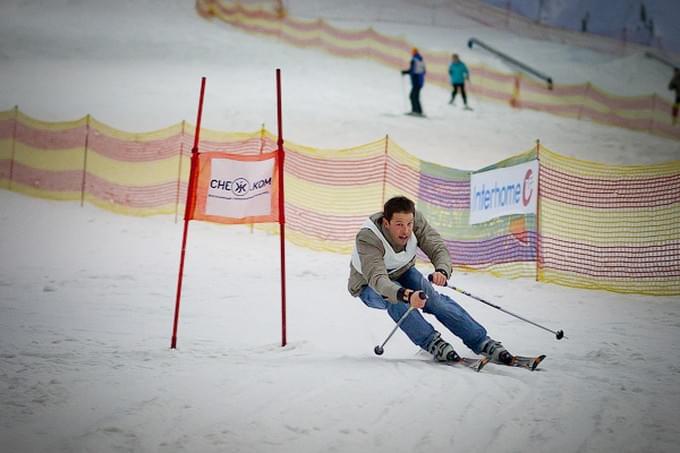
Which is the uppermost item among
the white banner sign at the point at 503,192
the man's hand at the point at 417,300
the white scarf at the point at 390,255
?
the white banner sign at the point at 503,192

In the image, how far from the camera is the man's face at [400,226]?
614cm

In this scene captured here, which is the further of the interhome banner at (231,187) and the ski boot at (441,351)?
the interhome banner at (231,187)

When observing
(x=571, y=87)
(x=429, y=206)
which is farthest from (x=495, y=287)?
(x=571, y=87)

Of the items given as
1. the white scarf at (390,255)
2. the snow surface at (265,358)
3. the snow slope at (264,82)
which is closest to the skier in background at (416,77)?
the snow slope at (264,82)

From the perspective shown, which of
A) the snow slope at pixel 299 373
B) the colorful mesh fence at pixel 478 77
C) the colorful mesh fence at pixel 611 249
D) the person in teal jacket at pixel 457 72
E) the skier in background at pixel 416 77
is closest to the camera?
the snow slope at pixel 299 373

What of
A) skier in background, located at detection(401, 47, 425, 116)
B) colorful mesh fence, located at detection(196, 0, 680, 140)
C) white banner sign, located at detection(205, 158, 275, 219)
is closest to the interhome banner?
white banner sign, located at detection(205, 158, 275, 219)

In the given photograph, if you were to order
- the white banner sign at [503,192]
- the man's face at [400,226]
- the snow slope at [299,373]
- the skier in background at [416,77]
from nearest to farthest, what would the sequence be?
1. the snow slope at [299,373]
2. the man's face at [400,226]
3. the white banner sign at [503,192]
4. the skier in background at [416,77]

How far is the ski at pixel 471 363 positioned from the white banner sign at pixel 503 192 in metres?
4.88

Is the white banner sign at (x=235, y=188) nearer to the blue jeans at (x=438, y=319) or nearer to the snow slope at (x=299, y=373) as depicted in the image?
the snow slope at (x=299, y=373)

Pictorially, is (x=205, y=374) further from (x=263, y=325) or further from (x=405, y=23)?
(x=405, y=23)

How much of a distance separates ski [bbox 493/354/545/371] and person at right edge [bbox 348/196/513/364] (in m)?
0.05

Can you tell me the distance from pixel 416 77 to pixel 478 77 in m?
6.12

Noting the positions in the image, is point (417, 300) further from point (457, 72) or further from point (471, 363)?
point (457, 72)

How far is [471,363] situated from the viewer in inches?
238
